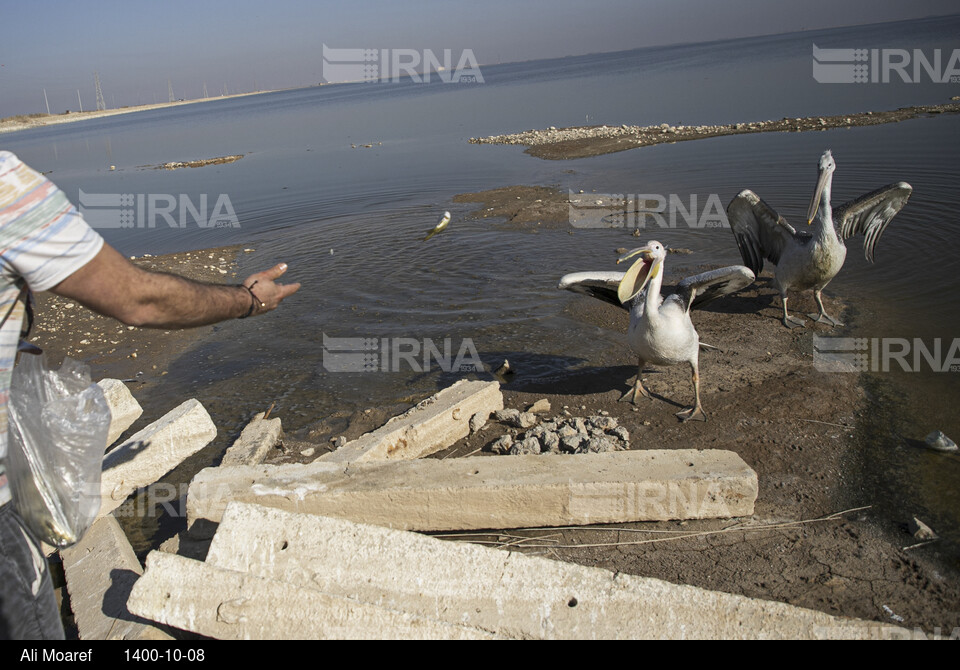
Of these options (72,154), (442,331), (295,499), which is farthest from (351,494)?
(72,154)

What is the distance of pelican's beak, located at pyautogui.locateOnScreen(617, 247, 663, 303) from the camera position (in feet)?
18.8

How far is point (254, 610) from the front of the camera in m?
2.85

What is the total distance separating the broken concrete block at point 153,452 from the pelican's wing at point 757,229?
6454 mm

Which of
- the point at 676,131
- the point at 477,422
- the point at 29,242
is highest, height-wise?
the point at 676,131

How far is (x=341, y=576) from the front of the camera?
10.0ft

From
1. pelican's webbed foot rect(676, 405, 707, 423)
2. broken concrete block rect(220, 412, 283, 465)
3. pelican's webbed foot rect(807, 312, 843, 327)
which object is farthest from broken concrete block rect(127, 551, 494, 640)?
pelican's webbed foot rect(807, 312, 843, 327)

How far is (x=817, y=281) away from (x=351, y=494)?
6344 millimetres

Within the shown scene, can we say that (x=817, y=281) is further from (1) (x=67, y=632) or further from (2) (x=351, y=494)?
(1) (x=67, y=632)

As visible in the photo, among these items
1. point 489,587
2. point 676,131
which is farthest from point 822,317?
point 676,131

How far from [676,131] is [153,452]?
22444mm

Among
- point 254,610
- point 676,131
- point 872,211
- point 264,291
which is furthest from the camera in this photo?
point 676,131

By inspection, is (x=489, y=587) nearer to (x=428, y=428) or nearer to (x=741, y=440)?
(x=428, y=428)

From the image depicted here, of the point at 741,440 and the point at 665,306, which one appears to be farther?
the point at 665,306

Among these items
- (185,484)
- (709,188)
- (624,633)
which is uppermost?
(709,188)
